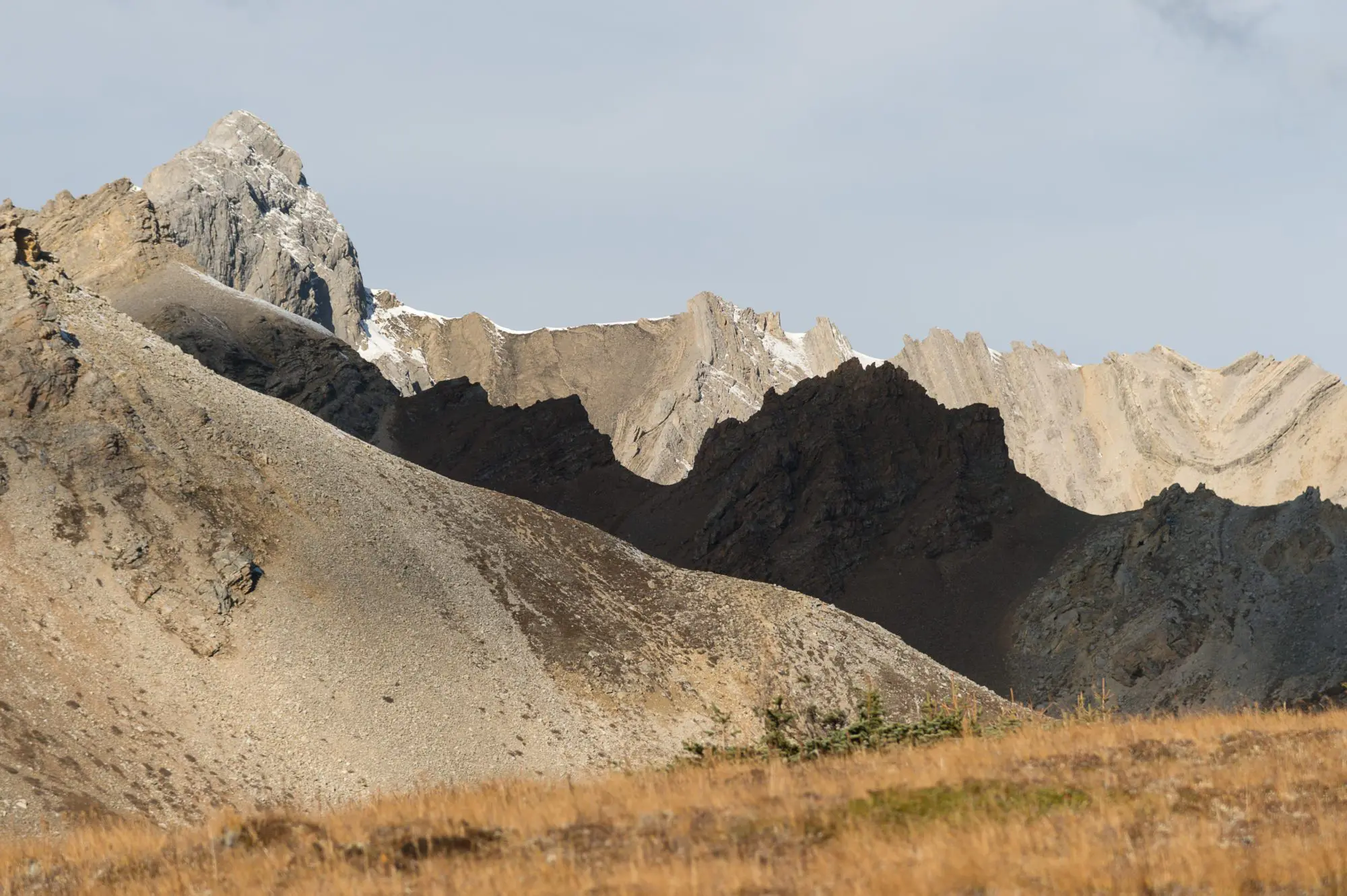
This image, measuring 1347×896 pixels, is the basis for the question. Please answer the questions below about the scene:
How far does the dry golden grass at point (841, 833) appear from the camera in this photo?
12000mm

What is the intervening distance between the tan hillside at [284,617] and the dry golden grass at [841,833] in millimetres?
23615

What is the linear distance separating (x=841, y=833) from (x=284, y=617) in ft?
152

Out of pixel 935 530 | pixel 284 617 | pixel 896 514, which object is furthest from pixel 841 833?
pixel 896 514

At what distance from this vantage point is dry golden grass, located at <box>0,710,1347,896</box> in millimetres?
12000

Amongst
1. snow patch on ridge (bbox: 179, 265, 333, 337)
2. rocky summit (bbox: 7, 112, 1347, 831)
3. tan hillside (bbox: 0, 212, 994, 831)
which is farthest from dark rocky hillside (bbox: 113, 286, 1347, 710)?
tan hillside (bbox: 0, 212, 994, 831)

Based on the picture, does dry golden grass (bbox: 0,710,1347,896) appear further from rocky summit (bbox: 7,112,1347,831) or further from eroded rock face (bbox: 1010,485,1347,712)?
eroded rock face (bbox: 1010,485,1347,712)

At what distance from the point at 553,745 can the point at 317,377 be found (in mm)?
120289

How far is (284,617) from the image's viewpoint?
56.5 m

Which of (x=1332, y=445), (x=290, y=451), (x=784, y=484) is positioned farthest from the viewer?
(x=1332, y=445)

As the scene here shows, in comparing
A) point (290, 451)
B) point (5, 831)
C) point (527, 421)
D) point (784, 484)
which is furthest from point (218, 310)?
point (5, 831)

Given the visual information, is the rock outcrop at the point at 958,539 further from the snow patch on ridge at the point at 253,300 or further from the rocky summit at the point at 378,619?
the snow patch on ridge at the point at 253,300

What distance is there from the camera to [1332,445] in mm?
198250

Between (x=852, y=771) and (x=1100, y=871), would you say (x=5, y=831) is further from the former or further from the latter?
(x=1100, y=871)

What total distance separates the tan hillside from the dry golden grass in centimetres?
Result: 2362
